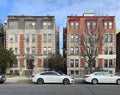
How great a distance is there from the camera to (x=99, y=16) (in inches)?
2931

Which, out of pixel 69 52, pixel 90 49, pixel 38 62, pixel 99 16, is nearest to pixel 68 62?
pixel 69 52

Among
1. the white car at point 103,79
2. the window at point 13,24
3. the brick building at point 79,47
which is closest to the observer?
the white car at point 103,79

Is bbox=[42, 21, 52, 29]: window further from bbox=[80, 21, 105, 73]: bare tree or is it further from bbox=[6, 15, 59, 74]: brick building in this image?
bbox=[80, 21, 105, 73]: bare tree

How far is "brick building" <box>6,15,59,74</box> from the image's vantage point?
249 ft

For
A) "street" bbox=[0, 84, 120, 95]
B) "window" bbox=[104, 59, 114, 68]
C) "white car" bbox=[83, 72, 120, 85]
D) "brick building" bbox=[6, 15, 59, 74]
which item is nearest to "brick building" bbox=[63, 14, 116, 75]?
"window" bbox=[104, 59, 114, 68]

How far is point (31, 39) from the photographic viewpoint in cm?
7594

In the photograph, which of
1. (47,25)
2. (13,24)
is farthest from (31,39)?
(13,24)

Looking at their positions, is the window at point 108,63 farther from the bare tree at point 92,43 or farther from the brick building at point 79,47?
the bare tree at point 92,43

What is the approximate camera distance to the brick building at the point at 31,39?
A: 75812mm

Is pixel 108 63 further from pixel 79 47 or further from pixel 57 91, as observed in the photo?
pixel 57 91

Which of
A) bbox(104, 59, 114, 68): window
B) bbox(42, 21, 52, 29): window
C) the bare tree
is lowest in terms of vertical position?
bbox(104, 59, 114, 68): window

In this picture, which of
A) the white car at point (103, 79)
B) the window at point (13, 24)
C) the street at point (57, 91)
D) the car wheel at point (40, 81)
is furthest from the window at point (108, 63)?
the street at point (57, 91)

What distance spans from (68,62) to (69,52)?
92.7 inches

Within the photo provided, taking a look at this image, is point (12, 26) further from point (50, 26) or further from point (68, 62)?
point (68, 62)
